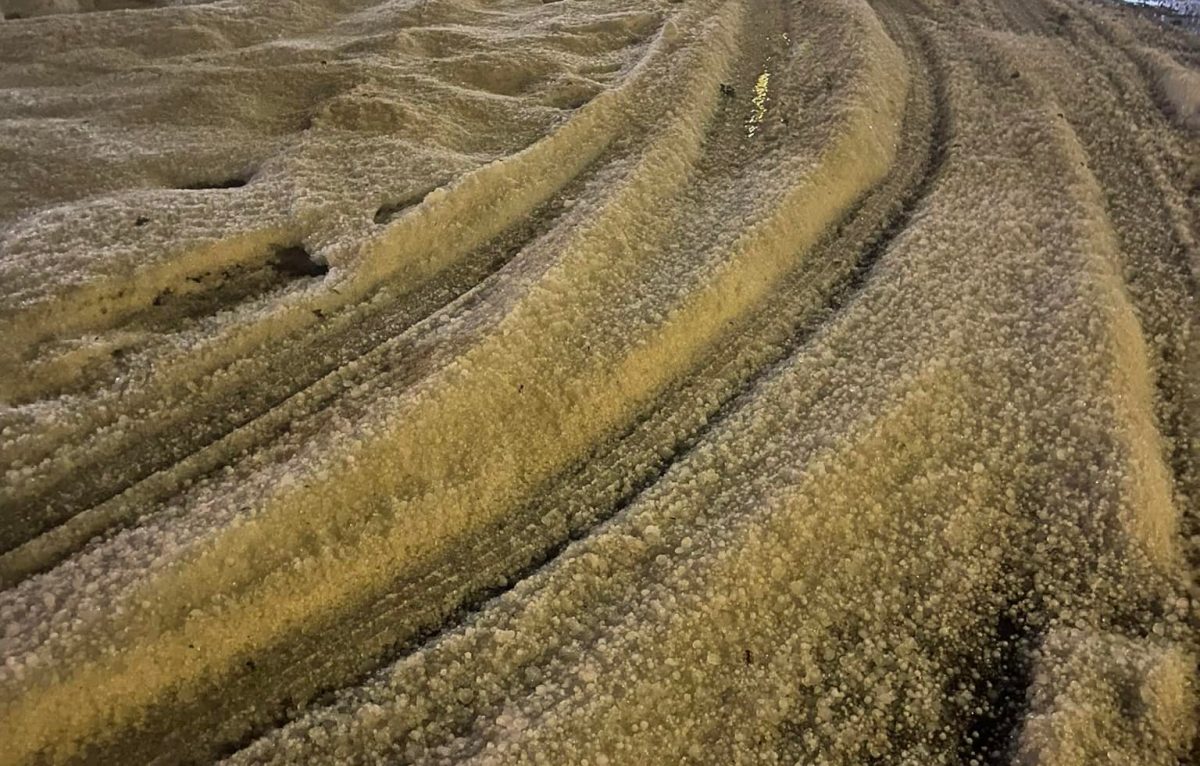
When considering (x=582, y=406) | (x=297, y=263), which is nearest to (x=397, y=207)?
(x=297, y=263)

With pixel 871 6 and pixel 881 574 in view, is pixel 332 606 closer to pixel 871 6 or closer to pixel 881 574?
pixel 881 574

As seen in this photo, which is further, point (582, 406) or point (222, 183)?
point (222, 183)

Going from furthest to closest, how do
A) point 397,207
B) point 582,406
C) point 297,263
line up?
point 397,207, point 297,263, point 582,406

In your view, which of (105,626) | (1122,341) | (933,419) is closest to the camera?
(105,626)

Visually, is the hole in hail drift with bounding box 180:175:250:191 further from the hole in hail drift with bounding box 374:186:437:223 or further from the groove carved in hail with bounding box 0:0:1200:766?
the hole in hail drift with bounding box 374:186:437:223

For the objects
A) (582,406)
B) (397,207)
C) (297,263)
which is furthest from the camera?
(397,207)

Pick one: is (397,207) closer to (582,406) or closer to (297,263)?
(297,263)

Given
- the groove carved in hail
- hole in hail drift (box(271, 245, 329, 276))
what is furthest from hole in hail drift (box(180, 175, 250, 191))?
hole in hail drift (box(271, 245, 329, 276))

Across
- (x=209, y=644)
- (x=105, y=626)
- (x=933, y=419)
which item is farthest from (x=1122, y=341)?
(x=105, y=626)
